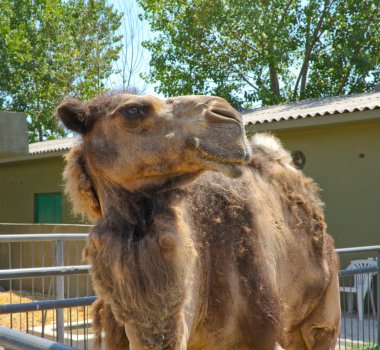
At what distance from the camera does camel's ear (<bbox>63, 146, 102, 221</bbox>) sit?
122 inches

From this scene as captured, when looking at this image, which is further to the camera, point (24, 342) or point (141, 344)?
point (141, 344)

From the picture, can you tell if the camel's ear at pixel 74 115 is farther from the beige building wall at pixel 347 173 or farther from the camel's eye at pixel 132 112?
the beige building wall at pixel 347 173

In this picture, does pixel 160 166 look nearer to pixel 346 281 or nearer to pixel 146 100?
pixel 146 100

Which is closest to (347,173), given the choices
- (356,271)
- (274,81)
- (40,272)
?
(356,271)

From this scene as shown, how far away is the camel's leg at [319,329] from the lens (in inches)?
188

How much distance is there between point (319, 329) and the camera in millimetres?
4820

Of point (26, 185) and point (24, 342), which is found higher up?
point (26, 185)

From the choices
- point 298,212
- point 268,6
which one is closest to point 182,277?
point 298,212

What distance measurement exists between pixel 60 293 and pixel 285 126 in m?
5.61

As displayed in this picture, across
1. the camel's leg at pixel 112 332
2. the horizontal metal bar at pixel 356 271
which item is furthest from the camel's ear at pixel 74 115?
the horizontal metal bar at pixel 356 271

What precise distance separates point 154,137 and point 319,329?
2.67 m

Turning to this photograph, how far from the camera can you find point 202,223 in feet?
10.4

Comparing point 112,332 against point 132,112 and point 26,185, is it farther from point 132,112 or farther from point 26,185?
point 26,185

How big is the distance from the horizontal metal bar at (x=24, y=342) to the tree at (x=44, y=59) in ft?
83.3
